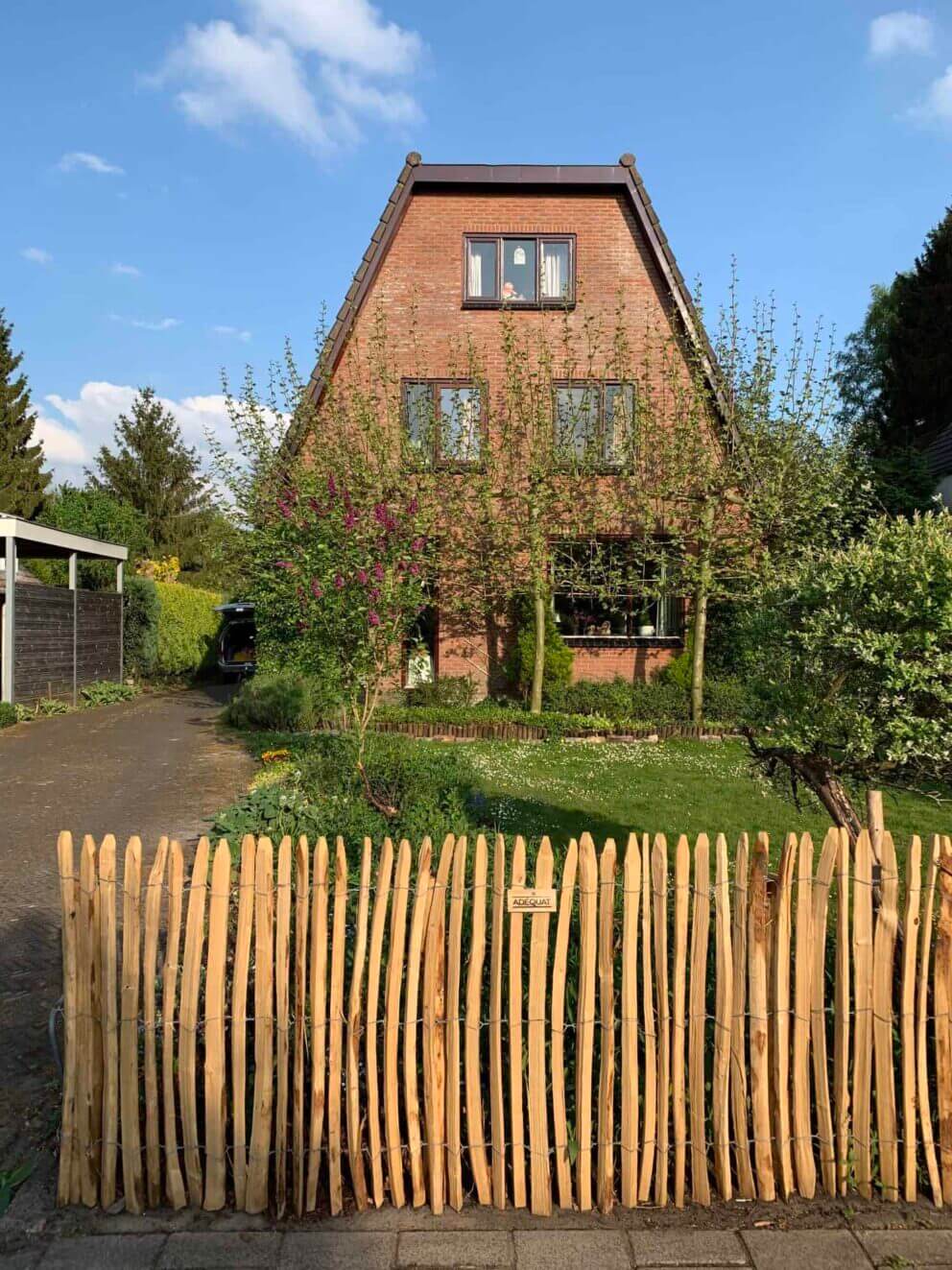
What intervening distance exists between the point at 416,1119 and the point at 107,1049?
1037 mm

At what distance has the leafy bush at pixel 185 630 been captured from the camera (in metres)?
23.8

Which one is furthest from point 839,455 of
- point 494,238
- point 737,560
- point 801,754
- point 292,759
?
point 801,754

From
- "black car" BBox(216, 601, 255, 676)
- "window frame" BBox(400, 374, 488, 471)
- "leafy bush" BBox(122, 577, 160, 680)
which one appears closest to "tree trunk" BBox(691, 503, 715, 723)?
"window frame" BBox(400, 374, 488, 471)

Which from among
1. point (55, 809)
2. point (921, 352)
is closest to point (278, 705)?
point (55, 809)

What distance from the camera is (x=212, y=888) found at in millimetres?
2844

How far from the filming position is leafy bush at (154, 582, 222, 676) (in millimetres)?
23781

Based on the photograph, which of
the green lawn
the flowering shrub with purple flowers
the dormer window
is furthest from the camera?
the dormer window

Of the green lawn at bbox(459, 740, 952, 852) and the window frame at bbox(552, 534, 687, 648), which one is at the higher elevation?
the window frame at bbox(552, 534, 687, 648)

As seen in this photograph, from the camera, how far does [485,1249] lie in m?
2.65

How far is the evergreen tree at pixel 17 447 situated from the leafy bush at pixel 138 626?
16.1 meters

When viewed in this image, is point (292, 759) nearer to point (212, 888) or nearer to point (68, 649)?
point (212, 888)

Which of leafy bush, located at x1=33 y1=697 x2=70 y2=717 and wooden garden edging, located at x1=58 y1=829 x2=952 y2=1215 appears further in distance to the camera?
leafy bush, located at x1=33 y1=697 x2=70 y2=717

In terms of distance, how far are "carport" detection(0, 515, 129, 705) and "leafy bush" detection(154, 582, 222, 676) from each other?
80.0 inches

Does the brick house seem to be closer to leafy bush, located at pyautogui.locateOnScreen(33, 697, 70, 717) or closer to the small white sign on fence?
leafy bush, located at pyautogui.locateOnScreen(33, 697, 70, 717)
